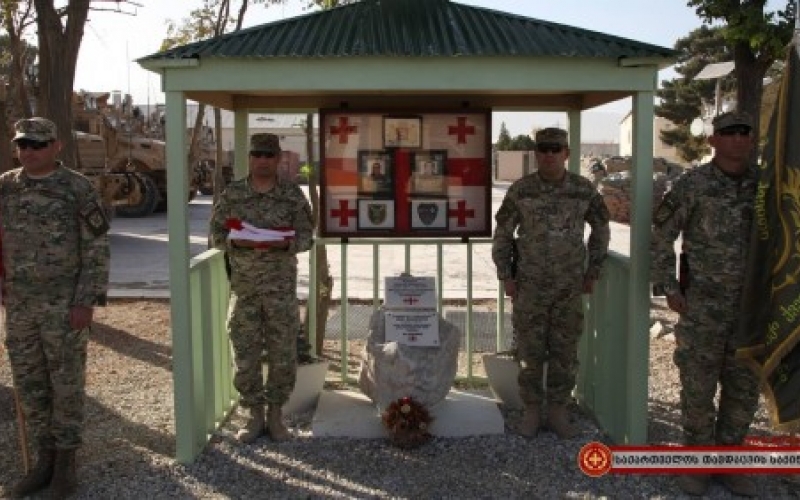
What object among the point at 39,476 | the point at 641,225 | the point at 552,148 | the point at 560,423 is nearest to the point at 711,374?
the point at 641,225

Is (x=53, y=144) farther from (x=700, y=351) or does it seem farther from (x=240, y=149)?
(x=700, y=351)

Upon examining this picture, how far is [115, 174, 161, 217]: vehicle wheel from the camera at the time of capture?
858 inches

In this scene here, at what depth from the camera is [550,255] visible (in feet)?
15.2

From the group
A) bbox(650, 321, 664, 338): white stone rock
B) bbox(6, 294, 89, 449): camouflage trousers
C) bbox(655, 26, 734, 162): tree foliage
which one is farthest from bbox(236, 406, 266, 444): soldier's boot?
bbox(655, 26, 734, 162): tree foliage

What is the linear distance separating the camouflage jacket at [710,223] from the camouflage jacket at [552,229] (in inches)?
24.0

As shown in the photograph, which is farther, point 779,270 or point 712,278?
point 712,278

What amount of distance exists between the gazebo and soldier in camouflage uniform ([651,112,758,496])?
0.33 m

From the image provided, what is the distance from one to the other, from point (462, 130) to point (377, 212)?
2.48 feet

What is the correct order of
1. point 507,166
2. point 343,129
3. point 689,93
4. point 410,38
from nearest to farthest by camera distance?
point 410,38, point 343,129, point 507,166, point 689,93

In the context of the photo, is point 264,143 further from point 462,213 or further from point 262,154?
point 462,213

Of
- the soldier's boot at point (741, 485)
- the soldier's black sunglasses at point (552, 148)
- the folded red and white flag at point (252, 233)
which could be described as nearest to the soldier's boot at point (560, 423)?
the soldier's boot at point (741, 485)

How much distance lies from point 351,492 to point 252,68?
86.5 inches

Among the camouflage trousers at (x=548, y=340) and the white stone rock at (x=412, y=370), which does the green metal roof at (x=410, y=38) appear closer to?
the camouflage trousers at (x=548, y=340)

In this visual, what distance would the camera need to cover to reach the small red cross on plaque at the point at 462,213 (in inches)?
215
